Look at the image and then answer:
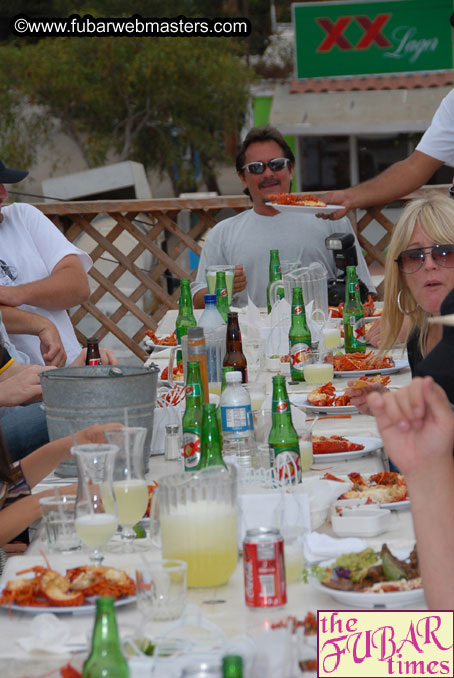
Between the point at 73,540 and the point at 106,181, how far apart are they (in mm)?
12941

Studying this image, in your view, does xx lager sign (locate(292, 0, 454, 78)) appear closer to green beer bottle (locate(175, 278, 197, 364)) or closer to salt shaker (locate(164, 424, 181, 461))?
green beer bottle (locate(175, 278, 197, 364))

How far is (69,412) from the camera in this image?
2.04 m

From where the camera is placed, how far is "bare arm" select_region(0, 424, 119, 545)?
1.90 meters

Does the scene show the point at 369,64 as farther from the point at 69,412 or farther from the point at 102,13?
the point at 69,412

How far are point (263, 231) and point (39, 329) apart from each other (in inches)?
70.2

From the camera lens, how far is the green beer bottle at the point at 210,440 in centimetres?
186

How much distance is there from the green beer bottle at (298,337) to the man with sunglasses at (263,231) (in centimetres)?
159

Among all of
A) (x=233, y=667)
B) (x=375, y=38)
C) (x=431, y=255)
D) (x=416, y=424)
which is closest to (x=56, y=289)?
(x=431, y=255)

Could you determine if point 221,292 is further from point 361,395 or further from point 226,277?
point 361,395

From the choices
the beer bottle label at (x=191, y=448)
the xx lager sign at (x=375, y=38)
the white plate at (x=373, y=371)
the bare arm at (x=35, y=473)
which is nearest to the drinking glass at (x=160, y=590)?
the bare arm at (x=35, y=473)

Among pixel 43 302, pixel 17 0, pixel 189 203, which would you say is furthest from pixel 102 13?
pixel 43 302

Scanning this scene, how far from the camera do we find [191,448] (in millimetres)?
1991

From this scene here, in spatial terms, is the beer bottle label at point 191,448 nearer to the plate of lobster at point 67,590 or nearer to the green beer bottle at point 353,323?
the plate of lobster at point 67,590

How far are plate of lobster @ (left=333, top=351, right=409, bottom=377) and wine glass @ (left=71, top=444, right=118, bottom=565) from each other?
1622 millimetres
